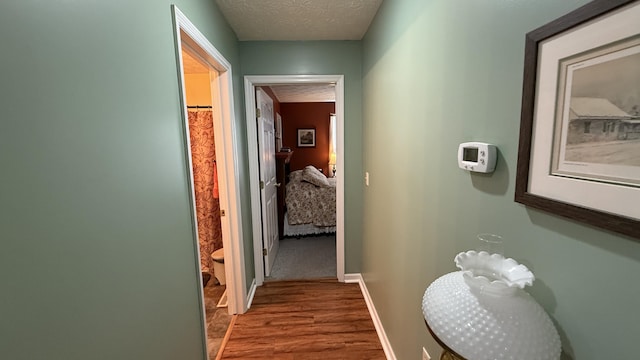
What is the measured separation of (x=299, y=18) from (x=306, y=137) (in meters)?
4.57

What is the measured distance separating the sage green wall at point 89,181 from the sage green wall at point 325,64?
4.60 feet

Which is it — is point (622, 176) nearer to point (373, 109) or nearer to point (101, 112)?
point (101, 112)

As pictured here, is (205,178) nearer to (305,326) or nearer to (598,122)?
(305,326)

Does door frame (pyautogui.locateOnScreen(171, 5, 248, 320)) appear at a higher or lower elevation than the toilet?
higher

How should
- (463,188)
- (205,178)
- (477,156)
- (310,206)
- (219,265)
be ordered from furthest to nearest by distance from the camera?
(310,206) → (205,178) → (219,265) → (463,188) → (477,156)

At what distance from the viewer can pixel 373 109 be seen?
2168mm

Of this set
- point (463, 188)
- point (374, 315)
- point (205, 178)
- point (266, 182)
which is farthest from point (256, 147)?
point (463, 188)

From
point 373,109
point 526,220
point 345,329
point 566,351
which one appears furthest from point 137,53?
point 345,329

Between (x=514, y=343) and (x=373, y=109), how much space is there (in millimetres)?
1874

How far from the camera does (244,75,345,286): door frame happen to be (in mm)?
2477

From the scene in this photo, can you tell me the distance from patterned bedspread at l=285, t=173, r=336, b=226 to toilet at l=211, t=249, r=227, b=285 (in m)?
1.38

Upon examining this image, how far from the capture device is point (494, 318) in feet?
1.83

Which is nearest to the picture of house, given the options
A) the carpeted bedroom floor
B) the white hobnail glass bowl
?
the white hobnail glass bowl

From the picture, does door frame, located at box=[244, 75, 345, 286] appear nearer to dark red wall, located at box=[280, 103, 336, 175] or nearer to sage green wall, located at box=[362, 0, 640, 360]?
sage green wall, located at box=[362, 0, 640, 360]
